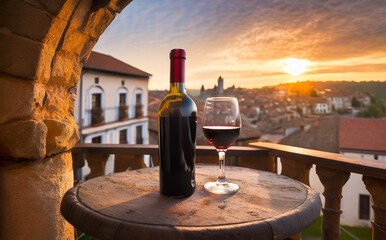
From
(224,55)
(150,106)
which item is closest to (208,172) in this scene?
(150,106)

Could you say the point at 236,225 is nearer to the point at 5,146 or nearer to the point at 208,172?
the point at 208,172

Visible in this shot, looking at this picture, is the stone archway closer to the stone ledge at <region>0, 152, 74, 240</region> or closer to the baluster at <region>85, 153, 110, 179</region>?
the stone ledge at <region>0, 152, 74, 240</region>

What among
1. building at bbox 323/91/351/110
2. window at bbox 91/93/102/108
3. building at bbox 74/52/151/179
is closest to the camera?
building at bbox 74/52/151/179

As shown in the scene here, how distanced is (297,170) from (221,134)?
74cm

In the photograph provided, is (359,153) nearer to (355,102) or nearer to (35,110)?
(355,102)

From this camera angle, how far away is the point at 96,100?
12367mm

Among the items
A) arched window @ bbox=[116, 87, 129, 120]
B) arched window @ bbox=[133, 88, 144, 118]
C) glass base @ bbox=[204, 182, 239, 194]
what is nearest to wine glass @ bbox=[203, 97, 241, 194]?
glass base @ bbox=[204, 182, 239, 194]

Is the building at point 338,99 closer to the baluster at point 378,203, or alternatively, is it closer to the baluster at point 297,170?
the baluster at point 297,170

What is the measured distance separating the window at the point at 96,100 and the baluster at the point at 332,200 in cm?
1207

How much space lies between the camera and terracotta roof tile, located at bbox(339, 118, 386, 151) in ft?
55.0

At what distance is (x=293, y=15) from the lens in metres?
29.4

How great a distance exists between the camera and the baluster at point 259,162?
154 centimetres

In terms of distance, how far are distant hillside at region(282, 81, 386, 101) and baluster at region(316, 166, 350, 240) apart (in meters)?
9.71

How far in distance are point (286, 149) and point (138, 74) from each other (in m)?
13.9
